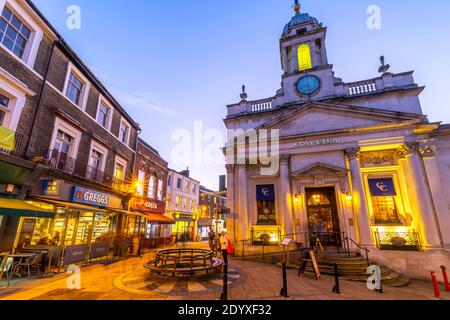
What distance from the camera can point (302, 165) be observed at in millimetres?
14383

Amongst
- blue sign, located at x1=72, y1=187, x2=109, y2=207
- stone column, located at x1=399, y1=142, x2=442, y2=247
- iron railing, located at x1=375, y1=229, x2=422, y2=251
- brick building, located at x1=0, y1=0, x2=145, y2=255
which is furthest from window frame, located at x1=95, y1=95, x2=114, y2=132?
stone column, located at x1=399, y1=142, x2=442, y2=247

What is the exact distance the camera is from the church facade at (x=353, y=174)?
11328 mm

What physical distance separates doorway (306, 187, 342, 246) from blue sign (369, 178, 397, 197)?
7.31 ft

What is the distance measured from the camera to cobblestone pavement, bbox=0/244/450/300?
598 cm

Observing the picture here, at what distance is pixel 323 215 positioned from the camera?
1363 cm

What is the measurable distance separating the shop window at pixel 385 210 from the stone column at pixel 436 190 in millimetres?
1804

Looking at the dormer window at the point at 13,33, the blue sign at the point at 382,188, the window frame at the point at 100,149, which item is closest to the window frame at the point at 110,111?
the window frame at the point at 100,149

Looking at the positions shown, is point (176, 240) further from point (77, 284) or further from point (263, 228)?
point (77, 284)

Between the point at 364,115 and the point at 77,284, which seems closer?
the point at 77,284

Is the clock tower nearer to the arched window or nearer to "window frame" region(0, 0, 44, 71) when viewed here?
the arched window

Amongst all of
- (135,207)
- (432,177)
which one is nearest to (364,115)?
(432,177)

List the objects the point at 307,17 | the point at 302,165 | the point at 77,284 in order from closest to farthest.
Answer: the point at 77,284, the point at 302,165, the point at 307,17

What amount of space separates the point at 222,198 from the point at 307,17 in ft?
121

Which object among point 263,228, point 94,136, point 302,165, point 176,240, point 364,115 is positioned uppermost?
point 364,115
